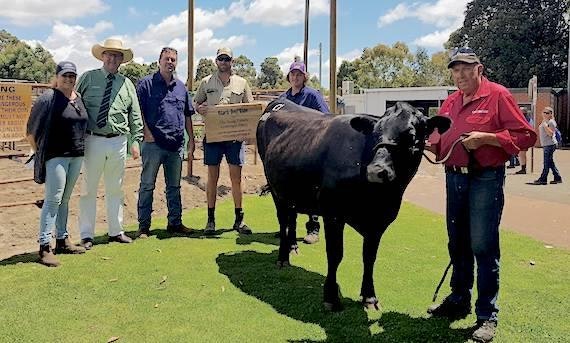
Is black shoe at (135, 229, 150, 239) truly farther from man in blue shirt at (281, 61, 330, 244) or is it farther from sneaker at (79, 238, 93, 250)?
man in blue shirt at (281, 61, 330, 244)

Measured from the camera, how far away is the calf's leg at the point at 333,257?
14.3 feet

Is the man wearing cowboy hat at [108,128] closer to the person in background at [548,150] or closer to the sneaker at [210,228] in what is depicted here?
the sneaker at [210,228]

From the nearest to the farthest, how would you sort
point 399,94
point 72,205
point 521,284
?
point 521,284 < point 72,205 < point 399,94

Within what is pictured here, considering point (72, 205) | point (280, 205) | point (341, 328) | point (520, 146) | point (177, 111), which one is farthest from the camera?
point (72, 205)

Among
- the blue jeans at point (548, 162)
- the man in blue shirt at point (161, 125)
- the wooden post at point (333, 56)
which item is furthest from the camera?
the blue jeans at point (548, 162)

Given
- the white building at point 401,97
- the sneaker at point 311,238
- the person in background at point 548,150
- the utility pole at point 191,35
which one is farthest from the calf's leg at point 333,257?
the white building at point 401,97

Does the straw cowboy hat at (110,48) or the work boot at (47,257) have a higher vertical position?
the straw cowboy hat at (110,48)

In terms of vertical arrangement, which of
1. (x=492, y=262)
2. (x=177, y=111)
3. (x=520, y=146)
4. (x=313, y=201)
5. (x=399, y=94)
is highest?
(x=399, y=94)

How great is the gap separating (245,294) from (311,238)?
2.06 meters

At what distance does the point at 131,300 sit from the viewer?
181 inches

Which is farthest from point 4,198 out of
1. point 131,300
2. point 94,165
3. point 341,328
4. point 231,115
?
point 341,328

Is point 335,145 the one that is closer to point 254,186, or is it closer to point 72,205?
point 72,205

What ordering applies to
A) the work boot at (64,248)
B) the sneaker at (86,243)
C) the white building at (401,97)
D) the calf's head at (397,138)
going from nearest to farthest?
the calf's head at (397,138)
the work boot at (64,248)
the sneaker at (86,243)
the white building at (401,97)

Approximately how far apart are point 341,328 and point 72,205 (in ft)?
20.3
